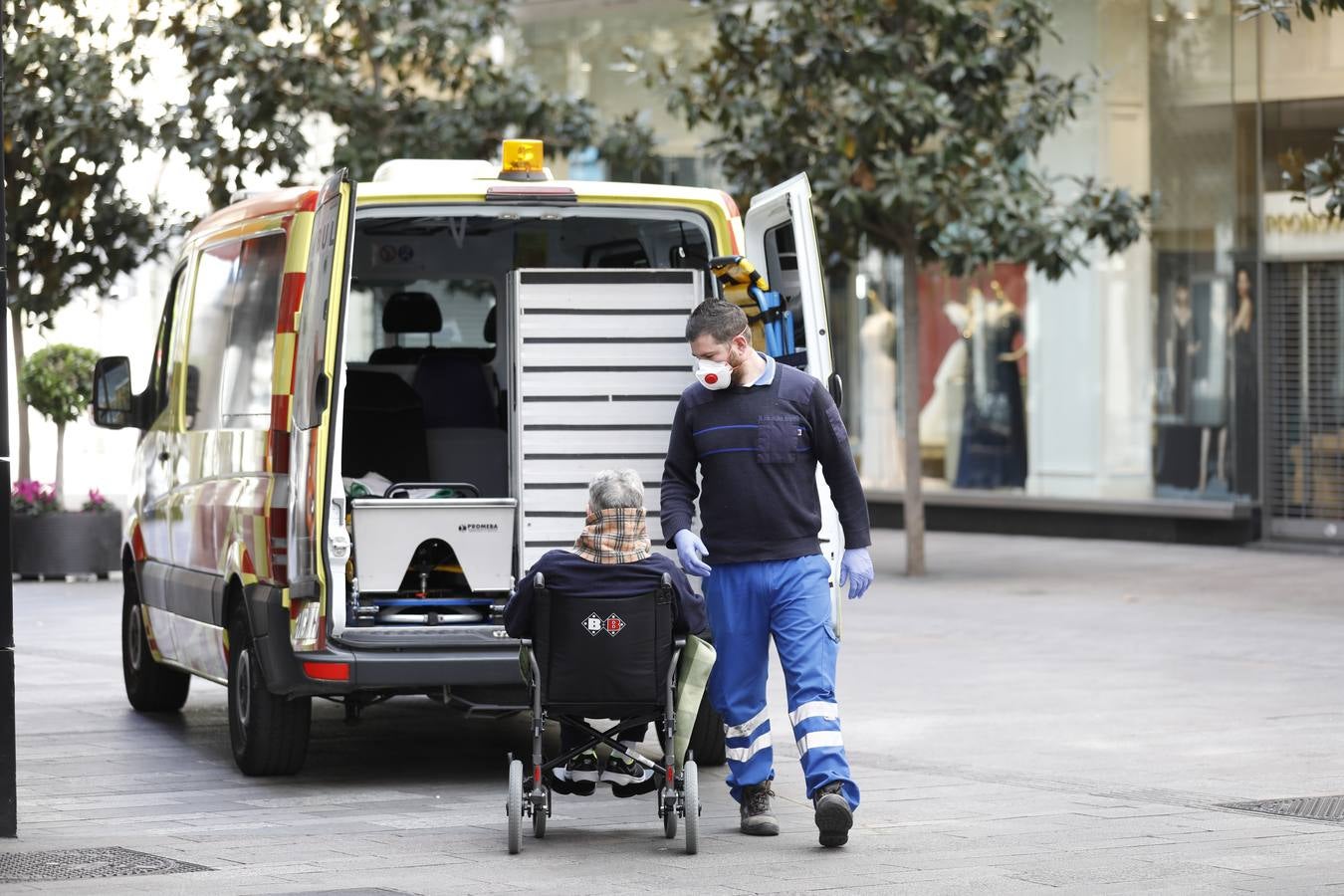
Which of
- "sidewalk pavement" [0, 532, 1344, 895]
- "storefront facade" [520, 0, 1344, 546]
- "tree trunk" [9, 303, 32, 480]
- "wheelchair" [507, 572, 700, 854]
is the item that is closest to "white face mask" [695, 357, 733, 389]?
"wheelchair" [507, 572, 700, 854]

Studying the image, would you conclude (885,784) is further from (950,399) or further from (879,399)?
(879,399)

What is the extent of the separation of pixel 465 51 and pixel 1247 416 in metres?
7.70

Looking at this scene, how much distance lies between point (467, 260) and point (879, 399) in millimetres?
15311

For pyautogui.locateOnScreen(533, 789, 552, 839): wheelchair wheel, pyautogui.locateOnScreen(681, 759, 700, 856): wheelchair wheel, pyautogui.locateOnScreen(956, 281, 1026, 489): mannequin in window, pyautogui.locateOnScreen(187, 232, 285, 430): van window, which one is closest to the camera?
pyautogui.locateOnScreen(681, 759, 700, 856): wheelchair wheel

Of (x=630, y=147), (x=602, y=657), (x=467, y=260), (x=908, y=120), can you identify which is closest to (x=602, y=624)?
(x=602, y=657)

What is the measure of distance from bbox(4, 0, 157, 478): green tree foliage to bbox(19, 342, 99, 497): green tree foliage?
8.9 inches

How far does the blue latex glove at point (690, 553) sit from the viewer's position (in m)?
7.09

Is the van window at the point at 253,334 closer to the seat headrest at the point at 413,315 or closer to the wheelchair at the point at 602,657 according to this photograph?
the seat headrest at the point at 413,315

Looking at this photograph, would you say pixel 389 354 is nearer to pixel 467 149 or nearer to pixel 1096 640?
pixel 1096 640

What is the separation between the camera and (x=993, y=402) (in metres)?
23.6

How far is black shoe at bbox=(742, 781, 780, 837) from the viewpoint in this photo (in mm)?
7168

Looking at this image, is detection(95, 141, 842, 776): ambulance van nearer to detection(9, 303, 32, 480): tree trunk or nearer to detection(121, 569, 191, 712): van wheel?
detection(121, 569, 191, 712): van wheel

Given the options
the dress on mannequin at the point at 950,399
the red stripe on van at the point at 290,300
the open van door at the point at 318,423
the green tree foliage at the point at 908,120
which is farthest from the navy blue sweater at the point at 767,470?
the dress on mannequin at the point at 950,399

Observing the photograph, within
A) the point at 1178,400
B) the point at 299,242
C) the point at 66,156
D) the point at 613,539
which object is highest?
the point at 66,156
